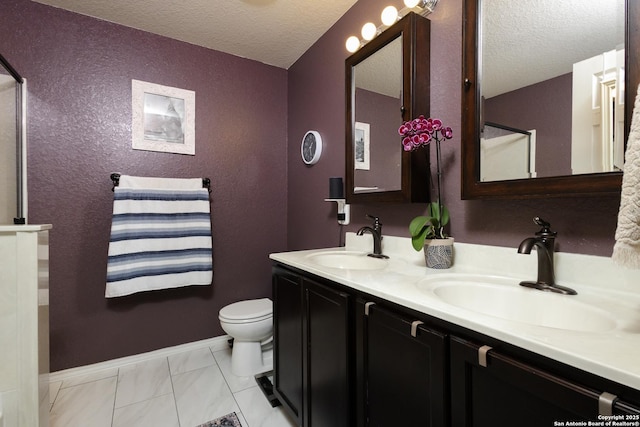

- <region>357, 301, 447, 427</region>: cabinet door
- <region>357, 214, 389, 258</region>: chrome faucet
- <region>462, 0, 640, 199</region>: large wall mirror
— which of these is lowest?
<region>357, 301, 447, 427</region>: cabinet door

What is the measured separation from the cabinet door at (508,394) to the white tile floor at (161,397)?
1.14 m

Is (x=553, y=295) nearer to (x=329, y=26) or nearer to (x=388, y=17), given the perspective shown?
(x=388, y=17)

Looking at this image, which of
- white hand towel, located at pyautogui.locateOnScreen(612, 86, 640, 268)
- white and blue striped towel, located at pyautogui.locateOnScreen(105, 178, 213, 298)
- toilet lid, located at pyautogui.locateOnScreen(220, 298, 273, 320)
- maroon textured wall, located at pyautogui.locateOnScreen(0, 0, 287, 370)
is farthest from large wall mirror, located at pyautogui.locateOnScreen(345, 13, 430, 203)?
white and blue striped towel, located at pyautogui.locateOnScreen(105, 178, 213, 298)

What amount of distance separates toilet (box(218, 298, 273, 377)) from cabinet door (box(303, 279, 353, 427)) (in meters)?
0.68

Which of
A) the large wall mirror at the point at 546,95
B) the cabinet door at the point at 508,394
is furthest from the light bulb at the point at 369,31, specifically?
the cabinet door at the point at 508,394

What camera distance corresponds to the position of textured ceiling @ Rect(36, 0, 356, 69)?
168 cm

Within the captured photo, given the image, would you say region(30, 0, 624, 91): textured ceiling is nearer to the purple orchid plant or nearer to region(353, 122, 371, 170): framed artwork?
the purple orchid plant

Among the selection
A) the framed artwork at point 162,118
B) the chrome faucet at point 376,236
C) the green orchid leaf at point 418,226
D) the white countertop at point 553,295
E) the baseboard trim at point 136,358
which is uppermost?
the framed artwork at point 162,118

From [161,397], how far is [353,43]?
7.71 ft

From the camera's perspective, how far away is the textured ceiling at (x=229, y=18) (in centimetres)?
168

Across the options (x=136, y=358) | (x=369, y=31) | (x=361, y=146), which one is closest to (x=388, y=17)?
(x=369, y=31)

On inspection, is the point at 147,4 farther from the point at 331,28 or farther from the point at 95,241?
the point at 95,241

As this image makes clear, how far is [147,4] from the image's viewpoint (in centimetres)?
168

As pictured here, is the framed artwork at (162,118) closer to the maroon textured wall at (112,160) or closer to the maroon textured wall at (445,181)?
the maroon textured wall at (112,160)
